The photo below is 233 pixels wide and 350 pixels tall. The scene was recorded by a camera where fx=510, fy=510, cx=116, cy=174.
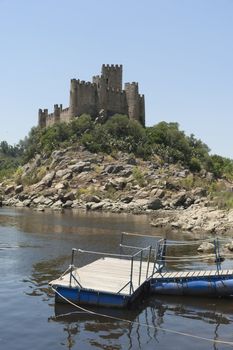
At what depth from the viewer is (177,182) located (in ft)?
300

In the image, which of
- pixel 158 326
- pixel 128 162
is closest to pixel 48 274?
pixel 158 326

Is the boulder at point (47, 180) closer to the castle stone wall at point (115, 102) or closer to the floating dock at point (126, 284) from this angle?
the castle stone wall at point (115, 102)

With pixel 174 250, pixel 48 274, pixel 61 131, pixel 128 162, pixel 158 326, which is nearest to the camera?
pixel 158 326

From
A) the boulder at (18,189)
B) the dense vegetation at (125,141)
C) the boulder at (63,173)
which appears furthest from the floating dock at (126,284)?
the dense vegetation at (125,141)

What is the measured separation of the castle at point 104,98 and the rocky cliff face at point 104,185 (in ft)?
34.3

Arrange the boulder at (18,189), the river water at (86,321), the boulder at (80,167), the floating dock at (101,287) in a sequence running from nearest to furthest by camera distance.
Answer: the river water at (86,321)
the floating dock at (101,287)
the boulder at (80,167)
the boulder at (18,189)

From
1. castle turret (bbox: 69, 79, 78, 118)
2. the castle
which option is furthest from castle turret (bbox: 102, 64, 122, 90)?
castle turret (bbox: 69, 79, 78, 118)

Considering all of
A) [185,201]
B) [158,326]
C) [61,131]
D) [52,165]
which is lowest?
[158,326]

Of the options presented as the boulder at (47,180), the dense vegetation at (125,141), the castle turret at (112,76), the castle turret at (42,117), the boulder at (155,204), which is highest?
the castle turret at (112,76)

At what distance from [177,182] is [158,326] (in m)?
73.5

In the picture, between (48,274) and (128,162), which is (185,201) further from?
(48,274)

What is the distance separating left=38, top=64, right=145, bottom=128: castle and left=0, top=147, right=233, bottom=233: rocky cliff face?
10467mm

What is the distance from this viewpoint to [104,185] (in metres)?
89.6

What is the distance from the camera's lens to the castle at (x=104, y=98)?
350 feet
